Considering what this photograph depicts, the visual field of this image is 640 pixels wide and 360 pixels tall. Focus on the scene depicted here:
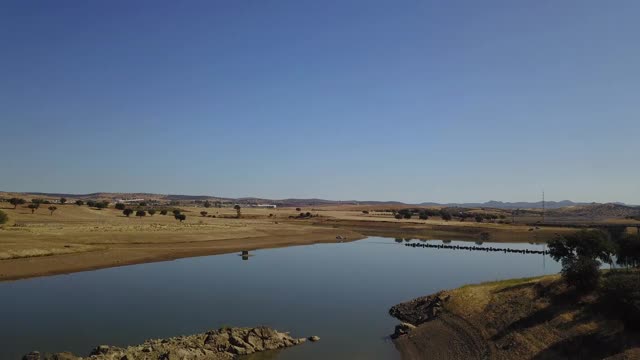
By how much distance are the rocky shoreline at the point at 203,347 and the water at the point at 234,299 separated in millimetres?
1391

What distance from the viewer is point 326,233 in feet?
387

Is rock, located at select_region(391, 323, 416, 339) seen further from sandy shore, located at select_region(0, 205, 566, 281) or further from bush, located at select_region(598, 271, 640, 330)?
sandy shore, located at select_region(0, 205, 566, 281)

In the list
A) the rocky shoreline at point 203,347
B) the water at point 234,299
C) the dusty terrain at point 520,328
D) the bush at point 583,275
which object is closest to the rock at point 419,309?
the dusty terrain at point 520,328

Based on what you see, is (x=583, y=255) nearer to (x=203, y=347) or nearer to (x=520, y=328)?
(x=520, y=328)

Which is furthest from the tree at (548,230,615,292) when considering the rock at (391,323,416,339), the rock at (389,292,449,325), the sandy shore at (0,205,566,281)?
the sandy shore at (0,205,566,281)

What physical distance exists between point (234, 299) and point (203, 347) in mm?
15394

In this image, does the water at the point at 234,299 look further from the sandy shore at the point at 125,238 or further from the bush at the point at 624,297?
the bush at the point at 624,297

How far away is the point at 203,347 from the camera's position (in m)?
26.1

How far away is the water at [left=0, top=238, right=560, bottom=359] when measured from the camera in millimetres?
28969

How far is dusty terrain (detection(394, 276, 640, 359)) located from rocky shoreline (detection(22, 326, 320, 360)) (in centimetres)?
780

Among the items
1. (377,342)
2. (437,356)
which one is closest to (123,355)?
(377,342)

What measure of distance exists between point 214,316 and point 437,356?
16.0 metres

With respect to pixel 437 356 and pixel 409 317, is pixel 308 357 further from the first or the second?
pixel 409 317

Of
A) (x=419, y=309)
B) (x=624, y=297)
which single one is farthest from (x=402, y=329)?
(x=624, y=297)
